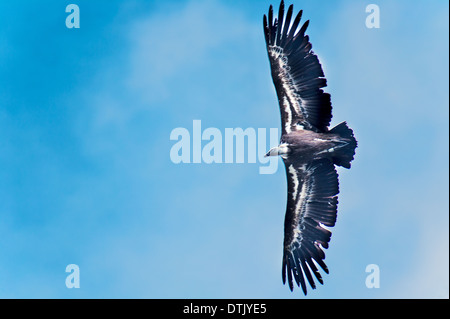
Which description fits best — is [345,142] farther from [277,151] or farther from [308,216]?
[308,216]

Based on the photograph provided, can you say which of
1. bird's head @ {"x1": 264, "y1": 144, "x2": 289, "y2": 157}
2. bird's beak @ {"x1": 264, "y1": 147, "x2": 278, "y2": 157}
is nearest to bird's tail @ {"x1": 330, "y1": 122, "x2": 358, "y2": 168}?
bird's head @ {"x1": 264, "y1": 144, "x2": 289, "y2": 157}

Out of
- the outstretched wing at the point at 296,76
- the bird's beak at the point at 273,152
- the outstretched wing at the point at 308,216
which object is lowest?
the outstretched wing at the point at 308,216

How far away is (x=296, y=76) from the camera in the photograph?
658 inches

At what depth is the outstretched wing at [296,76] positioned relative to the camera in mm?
16547

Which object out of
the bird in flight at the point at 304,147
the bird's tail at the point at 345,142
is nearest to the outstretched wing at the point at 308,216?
the bird in flight at the point at 304,147

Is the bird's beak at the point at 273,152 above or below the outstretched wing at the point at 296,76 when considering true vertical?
below

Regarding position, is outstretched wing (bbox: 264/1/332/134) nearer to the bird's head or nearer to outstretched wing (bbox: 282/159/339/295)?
the bird's head

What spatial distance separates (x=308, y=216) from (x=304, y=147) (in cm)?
222

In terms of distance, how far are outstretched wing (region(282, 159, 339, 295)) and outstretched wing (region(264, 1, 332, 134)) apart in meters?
1.26

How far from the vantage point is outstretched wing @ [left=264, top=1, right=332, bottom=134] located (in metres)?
16.5

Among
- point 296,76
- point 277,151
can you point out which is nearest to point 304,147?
point 277,151

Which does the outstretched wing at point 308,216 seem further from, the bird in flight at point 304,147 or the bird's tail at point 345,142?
the bird's tail at point 345,142
